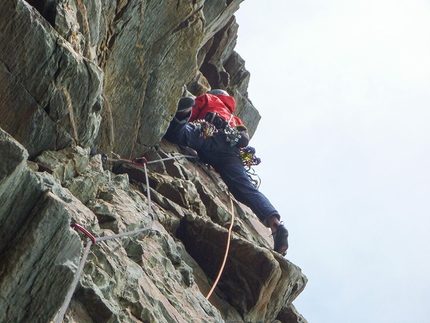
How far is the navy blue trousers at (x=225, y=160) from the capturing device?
13.9 metres

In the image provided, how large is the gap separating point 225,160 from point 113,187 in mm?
5346

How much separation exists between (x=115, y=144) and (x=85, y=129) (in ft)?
8.57

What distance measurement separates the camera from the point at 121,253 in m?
7.96

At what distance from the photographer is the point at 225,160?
14648mm

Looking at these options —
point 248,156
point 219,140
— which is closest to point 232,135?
point 219,140

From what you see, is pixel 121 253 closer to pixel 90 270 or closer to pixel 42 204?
pixel 90 270

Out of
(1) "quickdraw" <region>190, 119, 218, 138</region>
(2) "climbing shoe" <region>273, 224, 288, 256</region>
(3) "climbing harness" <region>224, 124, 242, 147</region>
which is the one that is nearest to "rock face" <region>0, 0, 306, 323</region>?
(2) "climbing shoe" <region>273, 224, 288, 256</region>

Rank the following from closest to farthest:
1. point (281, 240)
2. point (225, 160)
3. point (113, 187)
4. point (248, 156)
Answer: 1. point (113, 187)
2. point (281, 240)
3. point (225, 160)
4. point (248, 156)

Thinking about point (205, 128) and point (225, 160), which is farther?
point (225, 160)

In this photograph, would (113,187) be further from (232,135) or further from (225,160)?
(225,160)

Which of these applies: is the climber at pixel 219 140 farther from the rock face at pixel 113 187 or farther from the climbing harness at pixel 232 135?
the rock face at pixel 113 187

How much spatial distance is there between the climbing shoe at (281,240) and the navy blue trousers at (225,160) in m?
0.46

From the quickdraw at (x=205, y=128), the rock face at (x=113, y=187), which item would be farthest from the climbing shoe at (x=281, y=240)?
the quickdraw at (x=205, y=128)

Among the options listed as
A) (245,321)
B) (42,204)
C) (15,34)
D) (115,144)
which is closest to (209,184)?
(115,144)
